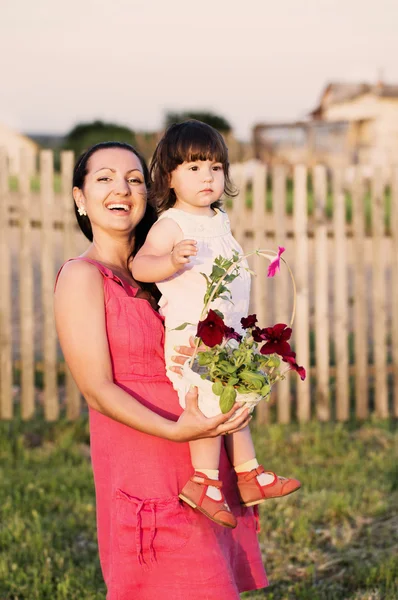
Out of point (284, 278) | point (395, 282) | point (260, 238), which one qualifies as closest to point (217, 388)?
point (260, 238)

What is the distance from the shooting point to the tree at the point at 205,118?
2941cm

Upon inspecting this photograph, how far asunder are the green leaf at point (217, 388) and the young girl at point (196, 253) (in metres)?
0.22

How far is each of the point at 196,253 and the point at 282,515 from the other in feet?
7.93

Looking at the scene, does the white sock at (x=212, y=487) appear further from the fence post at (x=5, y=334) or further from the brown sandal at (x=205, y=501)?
the fence post at (x=5, y=334)

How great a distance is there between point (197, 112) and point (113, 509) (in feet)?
93.9

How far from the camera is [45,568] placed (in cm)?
360

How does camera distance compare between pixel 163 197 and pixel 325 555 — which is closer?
pixel 163 197

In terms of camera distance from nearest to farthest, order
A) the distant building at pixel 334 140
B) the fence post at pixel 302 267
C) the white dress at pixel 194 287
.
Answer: the white dress at pixel 194 287 → the fence post at pixel 302 267 → the distant building at pixel 334 140

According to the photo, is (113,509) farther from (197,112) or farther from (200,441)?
(197,112)

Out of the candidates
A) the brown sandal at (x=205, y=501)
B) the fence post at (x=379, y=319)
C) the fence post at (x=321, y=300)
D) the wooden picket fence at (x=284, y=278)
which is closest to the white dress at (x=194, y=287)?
the brown sandal at (x=205, y=501)

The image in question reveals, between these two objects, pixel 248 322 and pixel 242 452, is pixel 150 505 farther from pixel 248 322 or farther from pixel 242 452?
pixel 248 322

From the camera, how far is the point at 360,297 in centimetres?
642

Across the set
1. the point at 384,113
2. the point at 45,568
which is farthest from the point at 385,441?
the point at 384,113

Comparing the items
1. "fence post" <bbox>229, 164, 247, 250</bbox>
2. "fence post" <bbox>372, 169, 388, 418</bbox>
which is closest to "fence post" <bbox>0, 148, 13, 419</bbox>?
"fence post" <bbox>229, 164, 247, 250</bbox>
